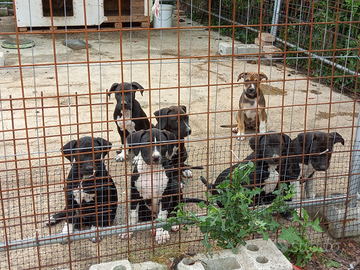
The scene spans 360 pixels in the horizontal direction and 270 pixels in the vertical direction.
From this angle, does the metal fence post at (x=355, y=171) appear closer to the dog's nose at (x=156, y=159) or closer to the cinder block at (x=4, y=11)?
the dog's nose at (x=156, y=159)

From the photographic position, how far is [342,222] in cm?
457

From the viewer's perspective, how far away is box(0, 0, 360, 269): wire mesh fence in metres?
3.80

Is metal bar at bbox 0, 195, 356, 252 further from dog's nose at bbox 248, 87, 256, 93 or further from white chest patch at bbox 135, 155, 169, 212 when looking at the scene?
dog's nose at bbox 248, 87, 256, 93

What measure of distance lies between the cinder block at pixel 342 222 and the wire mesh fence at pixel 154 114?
11 millimetres

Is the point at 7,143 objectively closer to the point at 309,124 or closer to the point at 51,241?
the point at 51,241

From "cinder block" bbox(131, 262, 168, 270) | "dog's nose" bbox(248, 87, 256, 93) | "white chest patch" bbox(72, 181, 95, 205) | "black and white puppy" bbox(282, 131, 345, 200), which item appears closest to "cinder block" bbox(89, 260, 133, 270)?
"cinder block" bbox(131, 262, 168, 270)

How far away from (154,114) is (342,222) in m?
2.71

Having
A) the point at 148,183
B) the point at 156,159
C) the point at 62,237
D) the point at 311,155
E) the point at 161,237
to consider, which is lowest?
the point at 161,237

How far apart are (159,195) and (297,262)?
4.92ft

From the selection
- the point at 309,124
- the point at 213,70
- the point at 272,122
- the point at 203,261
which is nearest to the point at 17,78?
the point at 213,70

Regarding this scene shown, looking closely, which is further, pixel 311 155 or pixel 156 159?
pixel 311 155

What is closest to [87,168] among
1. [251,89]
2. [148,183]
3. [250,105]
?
[148,183]

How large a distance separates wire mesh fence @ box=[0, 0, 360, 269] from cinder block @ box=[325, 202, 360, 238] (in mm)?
11

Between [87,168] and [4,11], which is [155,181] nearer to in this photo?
[87,168]
